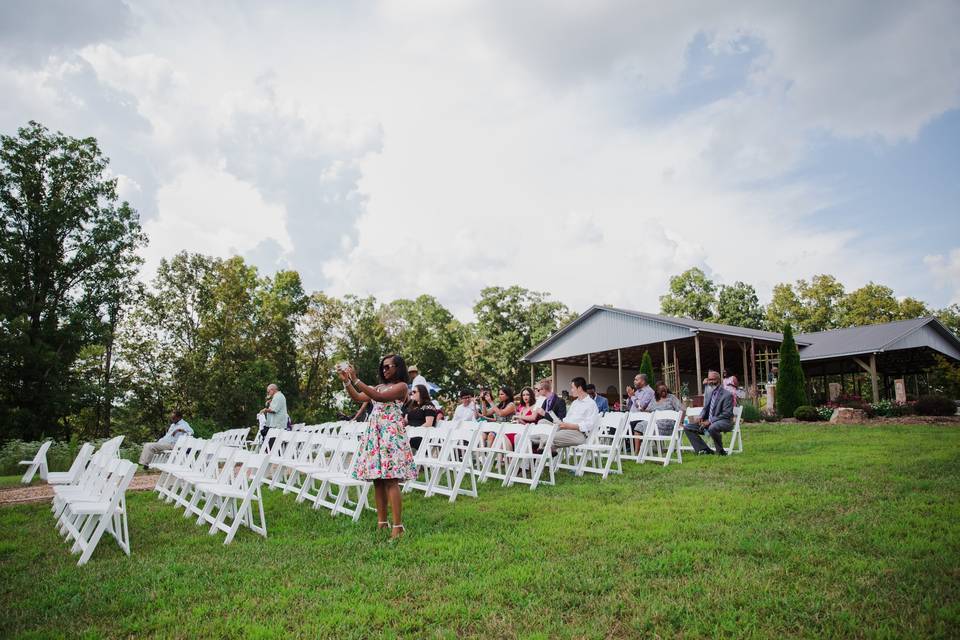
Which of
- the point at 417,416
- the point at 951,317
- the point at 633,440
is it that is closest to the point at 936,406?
the point at 633,440

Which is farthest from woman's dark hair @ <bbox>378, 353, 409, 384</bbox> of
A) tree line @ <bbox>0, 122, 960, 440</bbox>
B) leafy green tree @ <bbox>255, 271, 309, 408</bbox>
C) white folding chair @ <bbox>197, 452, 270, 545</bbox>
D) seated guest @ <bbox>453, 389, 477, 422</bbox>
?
leafy green tree @ <bbox>255, 271, 309, 408</bbox>

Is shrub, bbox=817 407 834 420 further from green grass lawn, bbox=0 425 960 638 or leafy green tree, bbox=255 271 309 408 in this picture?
leafy green tree, bbox=255 271 309 408

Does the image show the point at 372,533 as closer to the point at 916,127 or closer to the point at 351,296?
the point at 916,127

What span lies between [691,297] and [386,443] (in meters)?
46.2

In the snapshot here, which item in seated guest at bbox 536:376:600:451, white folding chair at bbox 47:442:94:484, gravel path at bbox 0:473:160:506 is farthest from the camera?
gravel path at bbox 0:473:160:506

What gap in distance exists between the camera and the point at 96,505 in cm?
503

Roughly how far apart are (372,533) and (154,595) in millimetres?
1917

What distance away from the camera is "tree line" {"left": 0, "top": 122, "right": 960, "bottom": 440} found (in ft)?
72.1

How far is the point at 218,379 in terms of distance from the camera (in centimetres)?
2456

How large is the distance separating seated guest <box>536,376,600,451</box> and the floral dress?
3204 mm

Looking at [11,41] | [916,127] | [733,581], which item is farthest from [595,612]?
[11,41]

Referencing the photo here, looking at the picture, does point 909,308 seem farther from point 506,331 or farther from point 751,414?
point 751,414

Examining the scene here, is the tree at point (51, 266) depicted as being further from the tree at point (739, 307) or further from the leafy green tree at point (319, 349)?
the tree at point (739, 307)

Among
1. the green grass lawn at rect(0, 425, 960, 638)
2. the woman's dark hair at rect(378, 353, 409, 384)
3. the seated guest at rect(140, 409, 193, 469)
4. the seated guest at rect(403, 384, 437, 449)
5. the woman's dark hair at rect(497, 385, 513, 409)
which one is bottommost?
the green grass lawn at rect(0, 425, 960, 638)
